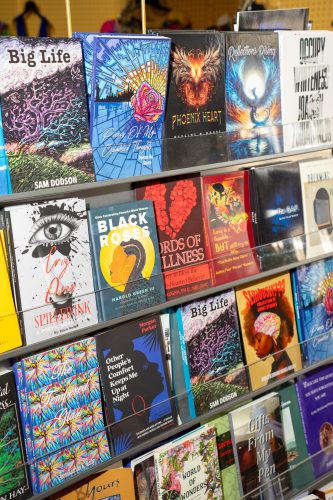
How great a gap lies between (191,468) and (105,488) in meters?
0.36

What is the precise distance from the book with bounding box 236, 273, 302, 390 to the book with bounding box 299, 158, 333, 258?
18 centimetres

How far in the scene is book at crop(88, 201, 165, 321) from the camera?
6.66 ft

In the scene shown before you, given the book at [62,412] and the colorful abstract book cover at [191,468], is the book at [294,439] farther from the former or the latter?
the book at [62,412]

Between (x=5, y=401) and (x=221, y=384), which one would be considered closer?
(x=5, y=401)

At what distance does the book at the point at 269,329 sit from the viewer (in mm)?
2494

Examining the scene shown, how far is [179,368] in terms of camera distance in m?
2.29

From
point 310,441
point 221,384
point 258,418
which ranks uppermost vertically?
point 221,384

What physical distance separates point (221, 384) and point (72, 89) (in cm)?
115

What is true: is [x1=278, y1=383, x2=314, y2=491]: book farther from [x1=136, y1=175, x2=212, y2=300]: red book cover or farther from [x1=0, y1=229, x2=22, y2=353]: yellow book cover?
[x1=0, y1=229, x2=22, y2=353]: yellow book cover

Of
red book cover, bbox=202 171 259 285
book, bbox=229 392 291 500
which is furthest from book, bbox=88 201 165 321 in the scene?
book, bbox=229 392 291 500

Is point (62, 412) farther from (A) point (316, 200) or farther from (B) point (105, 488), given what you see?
(A) point (316, 200)

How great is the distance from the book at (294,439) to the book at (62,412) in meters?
0.87

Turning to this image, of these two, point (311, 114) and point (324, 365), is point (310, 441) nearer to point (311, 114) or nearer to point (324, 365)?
point (324, 365)

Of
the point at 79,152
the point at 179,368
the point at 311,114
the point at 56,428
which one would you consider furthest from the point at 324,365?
the point at 79,152
